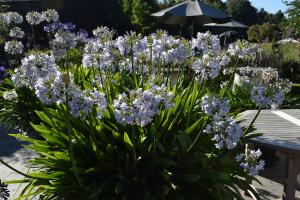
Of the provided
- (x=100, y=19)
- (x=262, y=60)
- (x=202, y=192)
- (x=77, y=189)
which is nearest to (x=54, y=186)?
(x=77, y=189)

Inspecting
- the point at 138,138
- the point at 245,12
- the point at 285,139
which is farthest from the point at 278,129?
the point at 245,12

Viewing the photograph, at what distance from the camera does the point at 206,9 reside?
7.27m

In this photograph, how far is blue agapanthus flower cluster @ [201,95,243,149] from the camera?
1644 mm

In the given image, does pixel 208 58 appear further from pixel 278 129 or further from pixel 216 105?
pixel 278 129

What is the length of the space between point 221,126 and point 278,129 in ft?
5.12

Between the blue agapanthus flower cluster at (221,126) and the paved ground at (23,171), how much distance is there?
172 cm

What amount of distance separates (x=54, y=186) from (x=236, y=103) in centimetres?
356

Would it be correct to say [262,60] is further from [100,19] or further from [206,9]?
[100,19]

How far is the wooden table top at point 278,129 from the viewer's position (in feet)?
7.81

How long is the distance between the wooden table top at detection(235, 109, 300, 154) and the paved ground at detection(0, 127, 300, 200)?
0.86 meters

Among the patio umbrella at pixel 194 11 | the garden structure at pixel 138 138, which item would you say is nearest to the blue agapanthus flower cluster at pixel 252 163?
A: the garden structure at pixel 138 138

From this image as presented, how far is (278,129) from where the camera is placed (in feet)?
9.24

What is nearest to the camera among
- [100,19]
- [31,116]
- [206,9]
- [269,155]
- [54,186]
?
Answer: [54,186]

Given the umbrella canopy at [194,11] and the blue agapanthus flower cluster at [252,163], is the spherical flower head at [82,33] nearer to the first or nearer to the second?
the umbrella canopy at [194,11]
